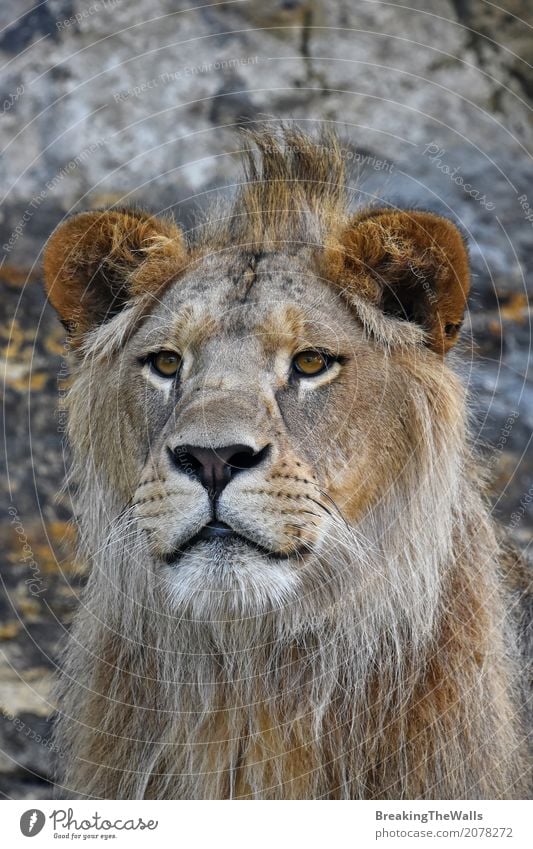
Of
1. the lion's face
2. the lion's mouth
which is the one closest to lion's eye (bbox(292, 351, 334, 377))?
the lion's face

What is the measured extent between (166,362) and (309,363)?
282 millimetres

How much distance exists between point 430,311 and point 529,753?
2.92 ft

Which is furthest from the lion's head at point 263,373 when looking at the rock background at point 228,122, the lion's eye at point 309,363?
the rock background at point 228,122

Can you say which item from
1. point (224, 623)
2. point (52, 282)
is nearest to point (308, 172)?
point (52, 282)

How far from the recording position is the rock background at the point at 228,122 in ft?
11.9

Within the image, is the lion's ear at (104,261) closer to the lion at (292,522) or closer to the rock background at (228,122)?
the lion at (292,522)

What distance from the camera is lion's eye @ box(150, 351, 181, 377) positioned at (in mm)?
1898

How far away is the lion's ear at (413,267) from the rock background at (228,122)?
1667 mm

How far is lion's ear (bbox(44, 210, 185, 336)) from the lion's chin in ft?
1.93

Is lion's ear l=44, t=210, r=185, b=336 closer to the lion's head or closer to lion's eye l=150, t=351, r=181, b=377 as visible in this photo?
the lion's head

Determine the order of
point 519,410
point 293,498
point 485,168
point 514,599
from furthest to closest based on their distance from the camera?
point 485,168, point 519,410, point 514,599, point 293,498

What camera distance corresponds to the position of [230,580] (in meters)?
1.69

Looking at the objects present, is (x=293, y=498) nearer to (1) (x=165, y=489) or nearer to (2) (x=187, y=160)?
(1) (x=165, y=489)
